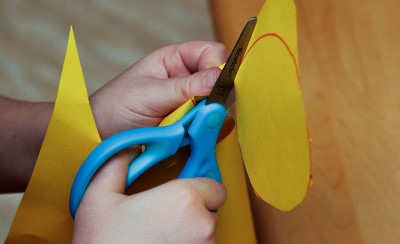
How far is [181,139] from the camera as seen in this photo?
37 centimetres

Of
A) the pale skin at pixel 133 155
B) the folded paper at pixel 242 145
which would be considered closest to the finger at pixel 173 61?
the pale skin at pixel 133 155

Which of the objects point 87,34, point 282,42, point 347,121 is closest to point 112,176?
point 282,42

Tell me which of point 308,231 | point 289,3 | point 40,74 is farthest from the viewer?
point 40,74

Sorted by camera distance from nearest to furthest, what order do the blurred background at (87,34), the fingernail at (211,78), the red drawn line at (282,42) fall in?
the red drawn line at (282,42), the fingernail at (211,78), the blurred background at (87,34)

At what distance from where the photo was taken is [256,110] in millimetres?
351

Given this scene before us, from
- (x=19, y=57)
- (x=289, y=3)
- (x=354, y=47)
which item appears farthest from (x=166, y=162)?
(x=19, y=57)

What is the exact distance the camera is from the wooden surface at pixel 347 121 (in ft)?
1.62

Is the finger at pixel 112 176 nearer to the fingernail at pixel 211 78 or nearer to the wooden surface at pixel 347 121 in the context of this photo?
the fingernail at pixel 211 78

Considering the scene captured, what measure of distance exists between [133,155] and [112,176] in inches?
0.9

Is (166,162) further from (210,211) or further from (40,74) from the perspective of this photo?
(40,74)

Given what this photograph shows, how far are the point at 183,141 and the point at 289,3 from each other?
12 centimetres

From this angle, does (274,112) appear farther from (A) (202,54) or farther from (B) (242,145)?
(A) (202,54)

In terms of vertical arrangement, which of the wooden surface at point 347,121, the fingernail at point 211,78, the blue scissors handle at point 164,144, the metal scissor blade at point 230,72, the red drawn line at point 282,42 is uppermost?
the red drawn line at point 282,42

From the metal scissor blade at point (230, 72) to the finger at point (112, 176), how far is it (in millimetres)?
70
